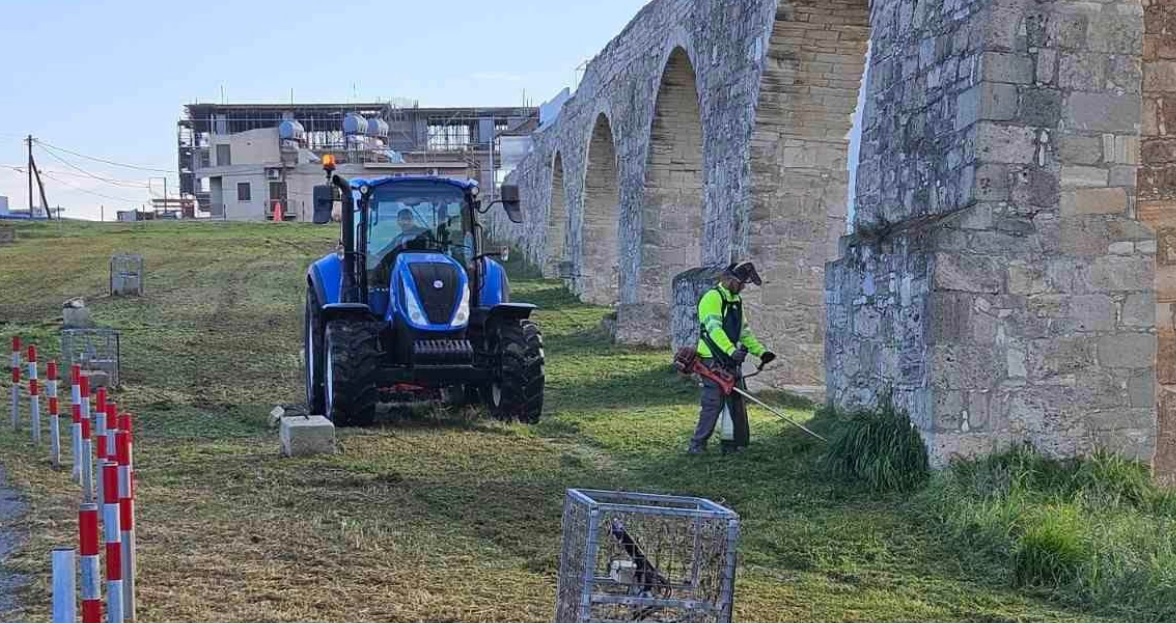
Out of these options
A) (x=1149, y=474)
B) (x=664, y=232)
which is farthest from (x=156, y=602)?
(x=664, y=232)

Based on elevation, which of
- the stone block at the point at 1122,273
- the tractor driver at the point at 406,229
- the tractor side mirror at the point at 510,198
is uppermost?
the tractor side mirror at the point at 510,198

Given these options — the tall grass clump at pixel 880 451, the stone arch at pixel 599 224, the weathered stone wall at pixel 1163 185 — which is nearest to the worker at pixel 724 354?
the tall grass clump at pixel 880 451

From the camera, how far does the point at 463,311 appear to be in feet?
32.7

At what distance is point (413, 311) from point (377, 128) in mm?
54521

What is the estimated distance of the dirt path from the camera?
5258mm

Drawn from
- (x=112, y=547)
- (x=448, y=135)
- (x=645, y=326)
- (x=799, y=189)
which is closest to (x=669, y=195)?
(x=645, y=326)

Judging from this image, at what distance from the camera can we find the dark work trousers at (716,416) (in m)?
8.92

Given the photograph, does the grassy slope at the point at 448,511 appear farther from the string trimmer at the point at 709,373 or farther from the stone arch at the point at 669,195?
the stone arch at the point at 669,195

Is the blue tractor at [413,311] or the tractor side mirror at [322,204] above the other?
the tractor side mirror at [322,204]

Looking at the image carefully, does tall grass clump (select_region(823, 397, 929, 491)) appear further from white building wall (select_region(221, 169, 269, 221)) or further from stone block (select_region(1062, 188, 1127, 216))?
white building wall (select_region(221, 169, 269, 221))

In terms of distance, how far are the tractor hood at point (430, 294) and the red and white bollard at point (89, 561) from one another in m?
5.94

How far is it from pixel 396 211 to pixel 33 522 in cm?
443

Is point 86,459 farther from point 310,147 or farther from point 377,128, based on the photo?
point 310,147

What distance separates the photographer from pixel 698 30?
1488cm
